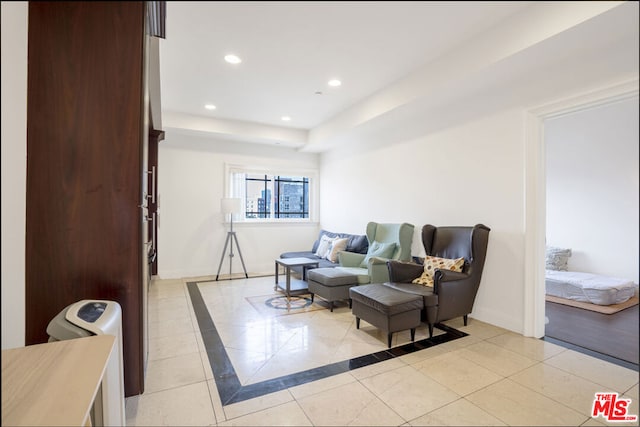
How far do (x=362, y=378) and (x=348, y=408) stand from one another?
34cm

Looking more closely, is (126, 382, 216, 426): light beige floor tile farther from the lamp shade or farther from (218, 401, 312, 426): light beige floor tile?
the lamp shade

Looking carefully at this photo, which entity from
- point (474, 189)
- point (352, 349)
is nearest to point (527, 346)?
point (352, 349)

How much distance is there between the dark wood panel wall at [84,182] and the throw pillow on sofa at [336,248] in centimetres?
315

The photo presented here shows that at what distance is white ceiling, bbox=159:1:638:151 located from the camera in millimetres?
595

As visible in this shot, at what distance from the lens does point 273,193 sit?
597cm

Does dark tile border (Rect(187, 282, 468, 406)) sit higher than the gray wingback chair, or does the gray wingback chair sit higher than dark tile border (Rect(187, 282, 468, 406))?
the gray wingback chair

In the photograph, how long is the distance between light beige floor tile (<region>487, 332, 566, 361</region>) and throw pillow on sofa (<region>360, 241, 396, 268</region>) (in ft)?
4.81

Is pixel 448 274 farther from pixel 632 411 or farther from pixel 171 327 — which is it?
pixel 171 327

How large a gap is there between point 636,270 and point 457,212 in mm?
2632

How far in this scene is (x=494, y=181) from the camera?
2.87 meters

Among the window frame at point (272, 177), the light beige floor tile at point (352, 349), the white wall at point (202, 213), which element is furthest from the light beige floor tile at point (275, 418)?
the window frame at point (272, 177)

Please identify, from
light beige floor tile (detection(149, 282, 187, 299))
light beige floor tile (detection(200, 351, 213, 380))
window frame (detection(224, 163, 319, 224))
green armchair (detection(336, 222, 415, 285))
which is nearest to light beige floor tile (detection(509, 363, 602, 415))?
green armchair (detection(336, 222, 415, 285))

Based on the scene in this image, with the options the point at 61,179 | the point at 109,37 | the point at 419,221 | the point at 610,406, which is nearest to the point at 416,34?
the point at 109,37

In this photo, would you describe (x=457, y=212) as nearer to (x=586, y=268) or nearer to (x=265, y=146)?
(x=586, y=268)
